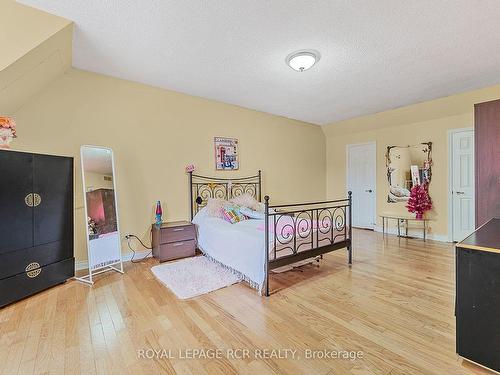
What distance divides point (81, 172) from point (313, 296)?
3.32 metres

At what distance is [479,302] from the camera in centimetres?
154

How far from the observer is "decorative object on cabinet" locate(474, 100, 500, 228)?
2.97m

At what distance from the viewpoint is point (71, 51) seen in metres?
2.80

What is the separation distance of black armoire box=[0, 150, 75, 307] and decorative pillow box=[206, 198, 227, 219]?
1.84m

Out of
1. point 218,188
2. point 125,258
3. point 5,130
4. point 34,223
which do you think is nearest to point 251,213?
point 218,188

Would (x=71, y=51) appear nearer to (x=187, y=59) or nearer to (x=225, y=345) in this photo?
(x=187, y=59)

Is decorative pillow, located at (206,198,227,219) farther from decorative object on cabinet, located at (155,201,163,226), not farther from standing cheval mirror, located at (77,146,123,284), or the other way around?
standing cheval mirror, located at (77,146,123,284)

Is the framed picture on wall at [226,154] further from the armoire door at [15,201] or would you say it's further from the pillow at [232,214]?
the armoire door at [15,201]

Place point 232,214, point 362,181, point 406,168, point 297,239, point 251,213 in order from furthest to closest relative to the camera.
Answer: point 362,181 → point 406,168 → point 251,213 → point 232,214 → point 297,239

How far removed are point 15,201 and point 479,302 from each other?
396cm

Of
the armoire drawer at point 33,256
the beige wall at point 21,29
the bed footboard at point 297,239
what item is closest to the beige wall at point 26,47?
the beige wall at point 21,29

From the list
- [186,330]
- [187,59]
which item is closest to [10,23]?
[187,59]

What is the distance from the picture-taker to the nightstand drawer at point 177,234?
3.59 meters

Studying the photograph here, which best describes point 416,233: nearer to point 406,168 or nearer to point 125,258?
point 406,168
